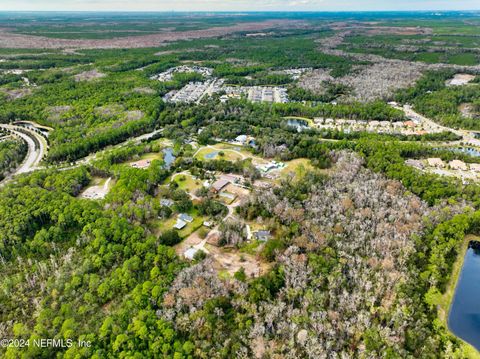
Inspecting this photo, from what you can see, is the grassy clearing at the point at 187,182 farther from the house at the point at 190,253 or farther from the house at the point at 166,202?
the house at the point at 190,253

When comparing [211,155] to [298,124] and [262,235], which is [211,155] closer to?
[262,235]

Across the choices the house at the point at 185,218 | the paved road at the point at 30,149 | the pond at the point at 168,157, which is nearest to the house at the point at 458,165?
the house at the point at 185,218

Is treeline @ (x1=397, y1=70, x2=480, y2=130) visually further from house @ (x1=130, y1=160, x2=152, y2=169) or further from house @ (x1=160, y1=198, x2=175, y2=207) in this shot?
house @ (x1=130, y1=160, x2=152, y2=169)

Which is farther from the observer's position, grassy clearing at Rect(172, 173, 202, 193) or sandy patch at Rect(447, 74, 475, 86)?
sandy patch at Rect(447, 74, 475, 86)

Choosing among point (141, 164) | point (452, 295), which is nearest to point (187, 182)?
point (141, 164)

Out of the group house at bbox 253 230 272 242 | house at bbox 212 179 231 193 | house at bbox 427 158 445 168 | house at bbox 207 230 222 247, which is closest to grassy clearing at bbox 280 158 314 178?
house at bbox 212 179 231 193

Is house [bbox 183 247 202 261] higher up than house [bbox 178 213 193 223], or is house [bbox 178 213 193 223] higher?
house [bbox 178 213 193 223]
